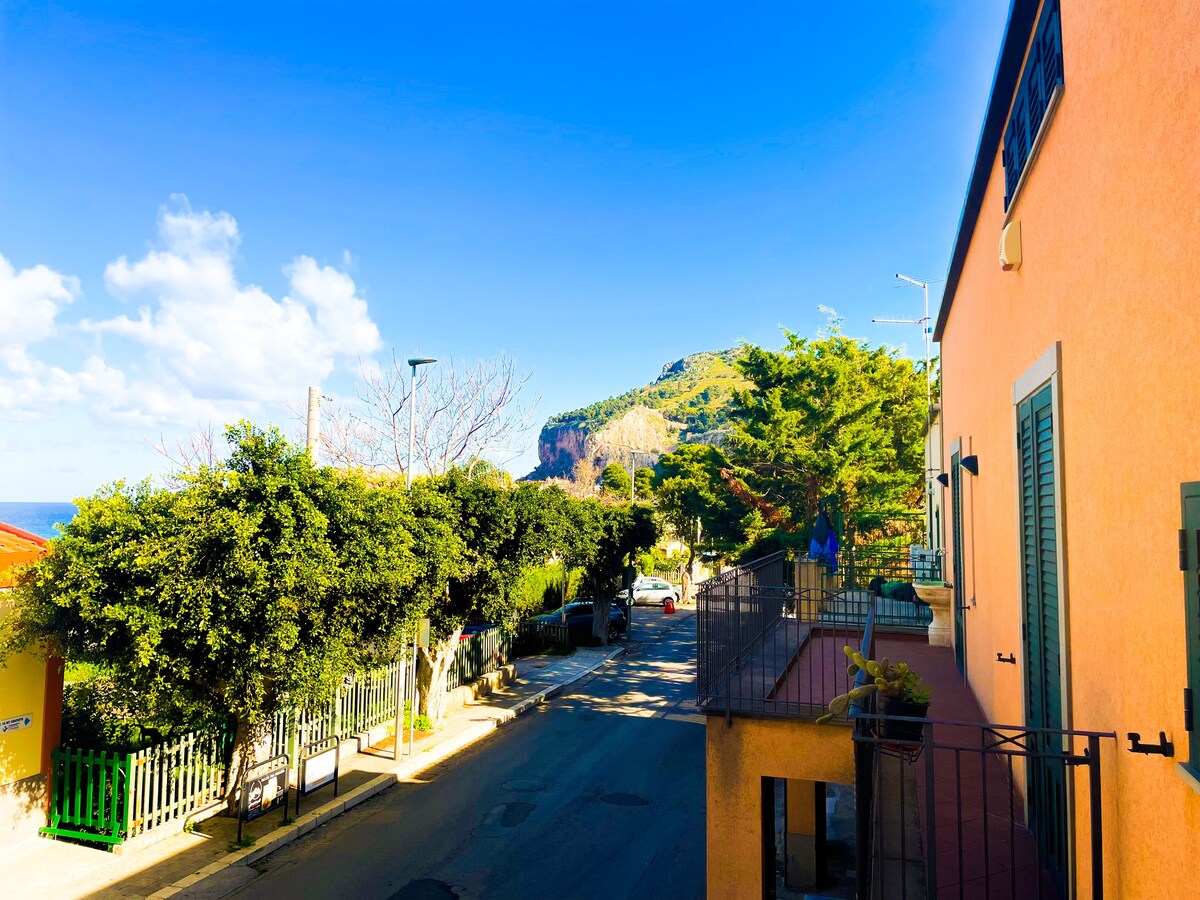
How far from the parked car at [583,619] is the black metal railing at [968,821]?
21329 mm

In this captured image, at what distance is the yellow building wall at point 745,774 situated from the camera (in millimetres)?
6973

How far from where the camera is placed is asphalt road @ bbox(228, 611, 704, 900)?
9.33 metres

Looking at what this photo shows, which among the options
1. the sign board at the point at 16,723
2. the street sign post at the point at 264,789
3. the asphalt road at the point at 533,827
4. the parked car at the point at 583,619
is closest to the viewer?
the sign board at the point at 16,723

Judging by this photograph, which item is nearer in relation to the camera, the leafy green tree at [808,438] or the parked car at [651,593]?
the leafy green tree at [808,438]

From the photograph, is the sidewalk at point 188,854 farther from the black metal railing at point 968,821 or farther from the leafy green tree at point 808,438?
the leafy green tree at point 808,438

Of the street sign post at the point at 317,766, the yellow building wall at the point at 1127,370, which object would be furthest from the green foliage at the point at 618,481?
the yellow building wall at the point at 1127,370

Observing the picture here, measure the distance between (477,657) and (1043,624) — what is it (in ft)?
52.0

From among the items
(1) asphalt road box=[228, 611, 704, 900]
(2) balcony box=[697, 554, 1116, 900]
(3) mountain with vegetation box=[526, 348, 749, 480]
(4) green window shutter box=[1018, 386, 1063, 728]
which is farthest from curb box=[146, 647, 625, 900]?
(3) mountain with vegetation box=[526, 348, 749, 480]

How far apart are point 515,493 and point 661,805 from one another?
7676 mm

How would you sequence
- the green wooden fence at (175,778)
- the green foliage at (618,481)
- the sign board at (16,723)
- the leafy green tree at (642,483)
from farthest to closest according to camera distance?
the green foliage at (618,481)
the leafy green tree at (642,483)
the green wooden fence at (175,778)
the sign board at (16,723)

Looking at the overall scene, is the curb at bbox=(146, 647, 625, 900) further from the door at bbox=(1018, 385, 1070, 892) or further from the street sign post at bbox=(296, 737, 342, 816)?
the door at bbox=(1018, 385, 1070, 892)

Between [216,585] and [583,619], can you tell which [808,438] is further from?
[216,585]

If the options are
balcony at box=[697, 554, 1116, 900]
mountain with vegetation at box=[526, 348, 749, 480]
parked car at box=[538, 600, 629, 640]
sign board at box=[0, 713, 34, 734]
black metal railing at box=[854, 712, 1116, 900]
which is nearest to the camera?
black metal railing at box=[854, 712, 1116, 900]

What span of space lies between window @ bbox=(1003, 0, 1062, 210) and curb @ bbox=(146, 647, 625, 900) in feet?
36.8
